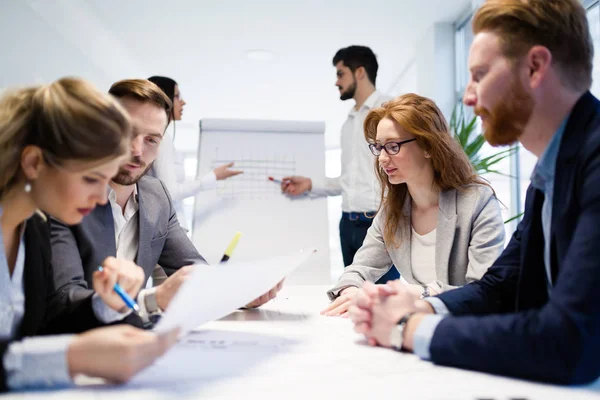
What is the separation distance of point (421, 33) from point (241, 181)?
337cm

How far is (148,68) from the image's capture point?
6203 millimetres

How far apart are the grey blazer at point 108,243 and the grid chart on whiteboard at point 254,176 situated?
42.4 inches

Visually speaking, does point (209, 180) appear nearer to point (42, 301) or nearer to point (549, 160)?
point (42, 301)

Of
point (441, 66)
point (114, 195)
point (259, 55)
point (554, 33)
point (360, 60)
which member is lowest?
point (114, 195)

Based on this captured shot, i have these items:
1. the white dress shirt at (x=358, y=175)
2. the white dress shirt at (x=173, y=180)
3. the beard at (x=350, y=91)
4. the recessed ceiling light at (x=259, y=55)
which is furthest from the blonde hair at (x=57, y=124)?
the recessed ceiling light at (x=259, y=55)

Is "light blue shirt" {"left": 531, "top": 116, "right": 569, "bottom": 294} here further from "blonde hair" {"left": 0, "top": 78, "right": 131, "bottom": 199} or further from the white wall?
the white wall

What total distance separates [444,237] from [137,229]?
97cm

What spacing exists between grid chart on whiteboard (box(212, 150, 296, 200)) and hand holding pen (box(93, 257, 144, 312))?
179 cm

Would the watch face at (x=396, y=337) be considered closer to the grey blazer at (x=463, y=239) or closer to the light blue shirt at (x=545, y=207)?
the light blue shirt at (x=545, y=207)

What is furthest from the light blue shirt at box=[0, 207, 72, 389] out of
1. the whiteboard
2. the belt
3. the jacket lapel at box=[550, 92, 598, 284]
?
the belt

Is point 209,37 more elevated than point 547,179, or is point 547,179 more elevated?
point 209,37

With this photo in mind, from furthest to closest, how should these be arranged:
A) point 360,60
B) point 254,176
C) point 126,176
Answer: point 360,60, point 254,176, point 126,176

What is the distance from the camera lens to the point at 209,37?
5.07 meters

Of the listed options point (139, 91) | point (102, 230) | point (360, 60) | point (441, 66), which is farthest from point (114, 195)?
point (441, 66)
